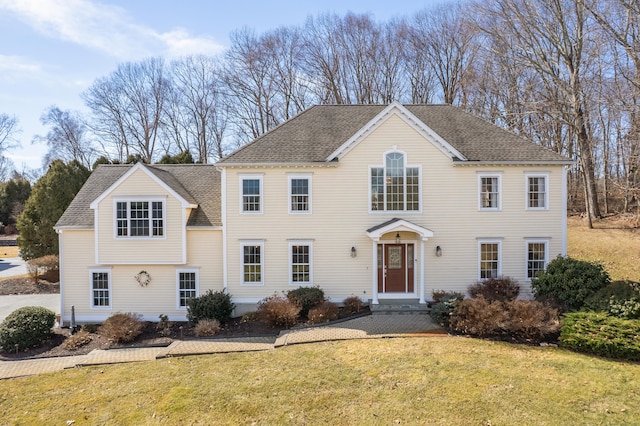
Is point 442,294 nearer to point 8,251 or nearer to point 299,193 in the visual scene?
point 299,193

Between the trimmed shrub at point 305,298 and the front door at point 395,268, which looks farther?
the front door at point 395,268

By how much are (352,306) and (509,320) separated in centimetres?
613

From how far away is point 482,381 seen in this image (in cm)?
901

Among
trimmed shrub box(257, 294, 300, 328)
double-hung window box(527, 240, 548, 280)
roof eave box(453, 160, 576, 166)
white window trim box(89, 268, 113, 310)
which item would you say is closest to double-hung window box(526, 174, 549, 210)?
roof eave box(453, 160, 576, 166)

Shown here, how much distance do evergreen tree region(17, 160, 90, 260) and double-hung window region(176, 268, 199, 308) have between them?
52.1 ft

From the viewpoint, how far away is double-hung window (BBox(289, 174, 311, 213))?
1638 centimetres

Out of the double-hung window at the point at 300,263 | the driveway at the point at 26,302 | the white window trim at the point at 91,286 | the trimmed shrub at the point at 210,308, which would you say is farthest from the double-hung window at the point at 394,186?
the driveway at the point at 26,302

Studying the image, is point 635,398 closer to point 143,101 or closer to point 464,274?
point 464,274

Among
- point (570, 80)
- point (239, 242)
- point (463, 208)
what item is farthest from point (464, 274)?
point (570, 80)

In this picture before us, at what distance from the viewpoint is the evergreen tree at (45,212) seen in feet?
85.2

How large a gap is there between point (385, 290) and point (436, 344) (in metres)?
5.18

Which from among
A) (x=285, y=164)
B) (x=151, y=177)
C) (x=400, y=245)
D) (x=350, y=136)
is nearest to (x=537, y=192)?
(x=400, y=245)

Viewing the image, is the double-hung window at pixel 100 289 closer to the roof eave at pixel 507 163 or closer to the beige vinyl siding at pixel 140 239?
the beige vinyl siding at pixel 140 239

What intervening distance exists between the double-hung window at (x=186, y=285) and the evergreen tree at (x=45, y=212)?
52.1 ft
